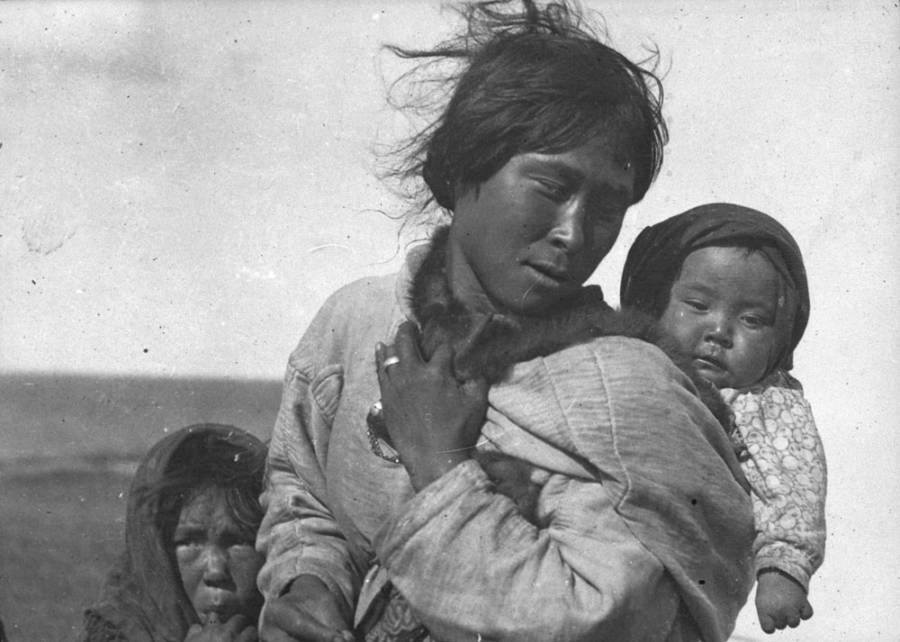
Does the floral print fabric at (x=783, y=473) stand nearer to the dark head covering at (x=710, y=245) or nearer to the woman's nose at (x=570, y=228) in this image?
the dark head covering at (x=710, y=245)

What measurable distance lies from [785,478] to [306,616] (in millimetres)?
1054

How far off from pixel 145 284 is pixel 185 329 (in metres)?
0.21

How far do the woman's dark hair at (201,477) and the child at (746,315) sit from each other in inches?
45.5

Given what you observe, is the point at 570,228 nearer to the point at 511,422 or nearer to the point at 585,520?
the point at 511,422

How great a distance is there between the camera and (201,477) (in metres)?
3.54

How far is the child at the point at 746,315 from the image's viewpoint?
2867 millimetres

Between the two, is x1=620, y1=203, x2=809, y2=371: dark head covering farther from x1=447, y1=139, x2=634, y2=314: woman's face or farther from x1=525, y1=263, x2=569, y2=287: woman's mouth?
x1=525, y1=263, x2=569, y2=287: woman's mouth

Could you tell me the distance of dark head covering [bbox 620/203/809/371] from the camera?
2.95m

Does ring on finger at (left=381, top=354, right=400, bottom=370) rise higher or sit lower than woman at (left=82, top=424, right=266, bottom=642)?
higher

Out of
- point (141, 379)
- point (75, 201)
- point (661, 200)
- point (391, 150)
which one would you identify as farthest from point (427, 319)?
point (141, 379)

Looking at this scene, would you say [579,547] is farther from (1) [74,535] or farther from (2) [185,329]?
(1) [74,535]

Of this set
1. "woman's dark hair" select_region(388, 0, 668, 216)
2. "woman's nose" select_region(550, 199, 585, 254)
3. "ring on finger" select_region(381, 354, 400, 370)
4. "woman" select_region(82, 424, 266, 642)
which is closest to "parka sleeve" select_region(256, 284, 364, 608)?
"ring on finger" select_region(381, 354, 400, 370)

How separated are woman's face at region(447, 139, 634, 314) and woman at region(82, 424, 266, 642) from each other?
121 cm

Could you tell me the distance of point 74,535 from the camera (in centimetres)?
607
